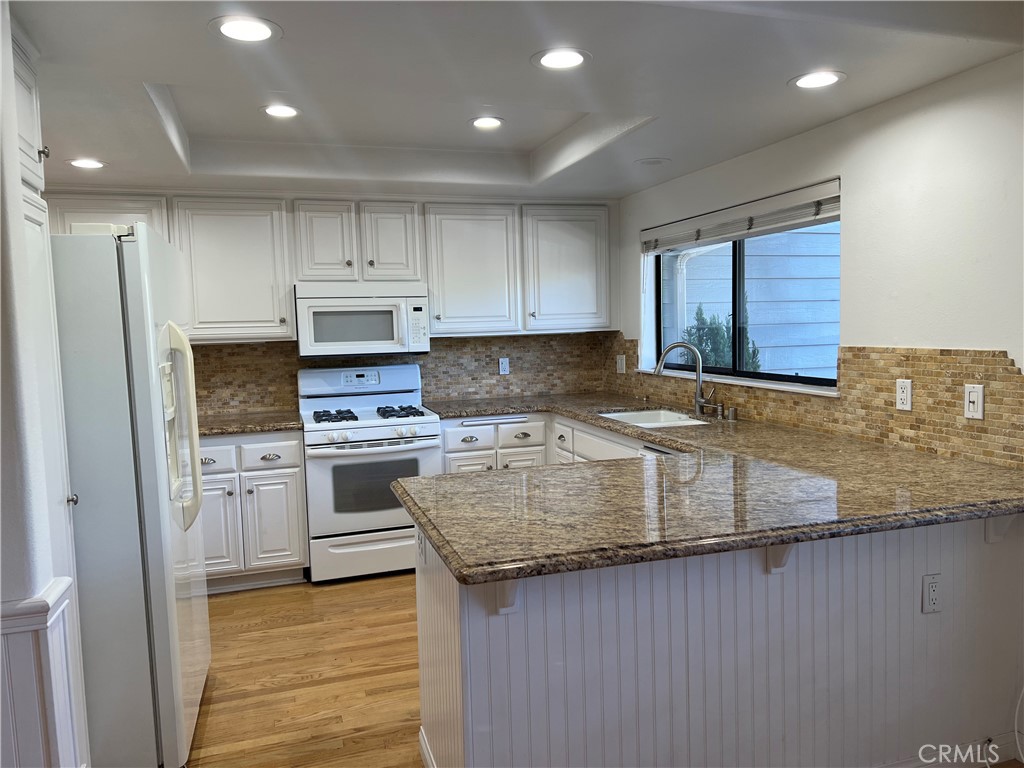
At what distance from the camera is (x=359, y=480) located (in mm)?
3781

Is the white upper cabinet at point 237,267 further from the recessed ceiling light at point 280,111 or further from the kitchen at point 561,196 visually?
the recessed ceiling light at point 280,111

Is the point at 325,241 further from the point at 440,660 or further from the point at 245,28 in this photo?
the point at 440,660

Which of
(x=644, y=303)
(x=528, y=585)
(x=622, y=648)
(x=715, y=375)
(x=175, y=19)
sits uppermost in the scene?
(x=175, y=19)

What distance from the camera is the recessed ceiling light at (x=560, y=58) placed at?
1962mm

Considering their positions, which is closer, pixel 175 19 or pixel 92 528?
pixel 175 19

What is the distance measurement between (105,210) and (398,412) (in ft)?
5.86

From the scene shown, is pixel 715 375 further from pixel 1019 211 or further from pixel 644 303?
pixel 1019 211

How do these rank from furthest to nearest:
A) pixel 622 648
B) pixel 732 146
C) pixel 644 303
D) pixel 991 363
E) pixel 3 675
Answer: pixel 644 303 → pixel 732 146 → pixel 991 363 → pixel 622 648 → pixel 3 675

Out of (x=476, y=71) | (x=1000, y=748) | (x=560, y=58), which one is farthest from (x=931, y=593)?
(x=476, y=71)

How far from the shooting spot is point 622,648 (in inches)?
68.8

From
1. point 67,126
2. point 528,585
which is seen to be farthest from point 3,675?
point 67,126

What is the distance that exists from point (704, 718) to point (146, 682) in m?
1.57

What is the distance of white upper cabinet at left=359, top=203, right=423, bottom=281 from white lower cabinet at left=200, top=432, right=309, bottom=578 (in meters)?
1.02

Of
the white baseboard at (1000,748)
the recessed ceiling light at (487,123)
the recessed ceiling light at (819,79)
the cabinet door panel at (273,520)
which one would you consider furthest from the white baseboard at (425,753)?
the recessed ceiling light at (487,123)
